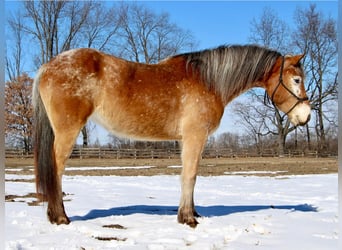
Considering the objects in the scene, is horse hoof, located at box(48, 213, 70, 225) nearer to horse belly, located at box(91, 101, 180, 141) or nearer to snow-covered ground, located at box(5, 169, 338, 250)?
snow-covered ground, located at box(5, 169, 338, 250)

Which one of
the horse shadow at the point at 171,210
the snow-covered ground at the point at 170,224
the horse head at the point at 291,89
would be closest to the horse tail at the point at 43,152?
the snow-covered ground at the point at 170,224

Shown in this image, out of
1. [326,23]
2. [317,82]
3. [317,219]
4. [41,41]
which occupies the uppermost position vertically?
[326,23]

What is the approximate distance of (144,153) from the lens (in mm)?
33938

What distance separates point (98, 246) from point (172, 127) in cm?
201

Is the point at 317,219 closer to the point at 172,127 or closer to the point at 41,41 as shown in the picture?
the point at 172,127

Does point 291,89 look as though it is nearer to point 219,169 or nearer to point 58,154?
point 58,154

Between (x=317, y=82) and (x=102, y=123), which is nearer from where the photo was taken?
(x=102, y=123)

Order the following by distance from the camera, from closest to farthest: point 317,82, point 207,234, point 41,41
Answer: point 207,234 < point 41,41 < point 317,82

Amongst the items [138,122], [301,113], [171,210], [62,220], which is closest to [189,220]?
[171,210]

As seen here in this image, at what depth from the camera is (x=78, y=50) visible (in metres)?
5.01

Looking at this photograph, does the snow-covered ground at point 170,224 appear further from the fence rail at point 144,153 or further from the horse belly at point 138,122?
the fence rail at point 144,153

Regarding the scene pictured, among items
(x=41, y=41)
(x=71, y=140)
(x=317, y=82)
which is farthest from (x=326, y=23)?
(x=71, y=140)

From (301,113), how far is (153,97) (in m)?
2.15

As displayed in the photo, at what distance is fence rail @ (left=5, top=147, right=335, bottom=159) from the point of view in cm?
3213
